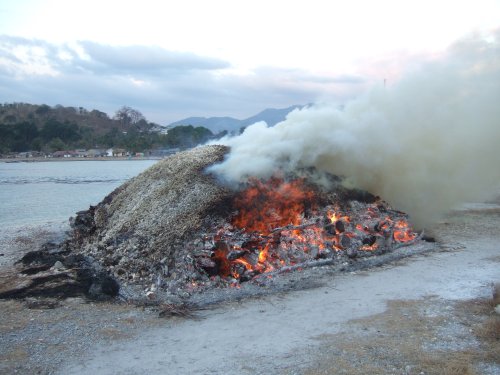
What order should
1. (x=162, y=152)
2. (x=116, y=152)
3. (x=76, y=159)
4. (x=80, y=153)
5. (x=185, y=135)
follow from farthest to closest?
1. (x=116, y=152)
2. (x=80, y=153)
3. (x=185, y=135)
4. (x=162, y=152)
5. (x=76, y=159)

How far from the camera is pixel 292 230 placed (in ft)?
45.0

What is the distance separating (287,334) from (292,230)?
5.53m

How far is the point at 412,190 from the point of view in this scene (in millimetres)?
18344

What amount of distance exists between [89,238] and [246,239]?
685 cm

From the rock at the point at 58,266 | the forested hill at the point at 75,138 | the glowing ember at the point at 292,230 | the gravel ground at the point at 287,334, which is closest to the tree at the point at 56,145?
the forested hill at the point at 75,138

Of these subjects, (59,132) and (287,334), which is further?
(59,132)

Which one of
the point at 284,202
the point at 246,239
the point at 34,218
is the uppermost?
the point at 284,202

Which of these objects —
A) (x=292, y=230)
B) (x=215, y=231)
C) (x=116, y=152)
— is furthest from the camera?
(x=116, y=152)

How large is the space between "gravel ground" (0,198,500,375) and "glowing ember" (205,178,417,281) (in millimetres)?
1661

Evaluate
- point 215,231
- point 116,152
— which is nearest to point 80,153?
point 116,152

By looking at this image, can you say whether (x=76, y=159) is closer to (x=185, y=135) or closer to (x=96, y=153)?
(x=96, y=153)

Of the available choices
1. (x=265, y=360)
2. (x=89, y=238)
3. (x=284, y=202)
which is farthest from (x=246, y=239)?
(x=89, y=238)

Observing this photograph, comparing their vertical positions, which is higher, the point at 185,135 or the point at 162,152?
the point at 185,135

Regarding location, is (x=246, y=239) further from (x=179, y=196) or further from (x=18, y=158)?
(x=18, y=158)
